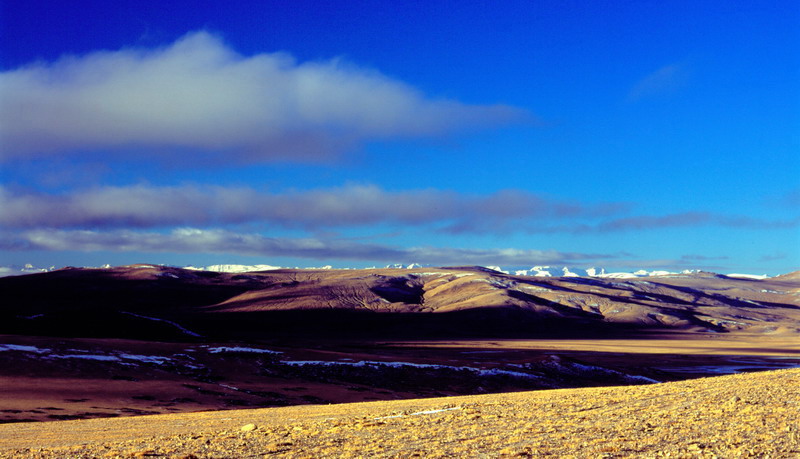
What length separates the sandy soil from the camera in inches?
567

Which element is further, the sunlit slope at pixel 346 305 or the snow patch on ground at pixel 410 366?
the sunlit slope at pixel 346 305

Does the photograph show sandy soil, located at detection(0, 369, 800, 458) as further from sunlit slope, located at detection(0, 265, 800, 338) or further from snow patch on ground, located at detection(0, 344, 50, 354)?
sunlit slope, located at detection(0, 265, 800, 338)

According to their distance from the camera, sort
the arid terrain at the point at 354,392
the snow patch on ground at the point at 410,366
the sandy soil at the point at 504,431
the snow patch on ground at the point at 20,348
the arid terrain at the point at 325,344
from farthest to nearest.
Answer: the snow patch on ground at the point at 410,366
the snow patch on ground at the point at 20,348
the arid terrain at the point at 325,344
the arid terrain at the point at 354,392
the sandy soil at the point at 504,431

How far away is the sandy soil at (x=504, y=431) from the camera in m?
14.4

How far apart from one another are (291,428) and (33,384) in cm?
2438

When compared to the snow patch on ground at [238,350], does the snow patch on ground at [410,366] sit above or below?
below

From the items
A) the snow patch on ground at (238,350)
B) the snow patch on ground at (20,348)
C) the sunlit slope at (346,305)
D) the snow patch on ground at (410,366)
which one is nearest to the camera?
the snow patch on ground at (20,348)

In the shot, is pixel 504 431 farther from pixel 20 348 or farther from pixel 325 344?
pixel 325 344

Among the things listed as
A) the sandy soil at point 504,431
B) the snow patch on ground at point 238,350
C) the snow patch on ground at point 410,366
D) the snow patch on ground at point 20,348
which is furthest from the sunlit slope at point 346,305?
the sandy soil at point 504,431

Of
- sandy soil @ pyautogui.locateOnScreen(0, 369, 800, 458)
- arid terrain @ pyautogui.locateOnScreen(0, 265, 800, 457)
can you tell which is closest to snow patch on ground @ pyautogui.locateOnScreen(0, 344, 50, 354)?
arid terrain @ pyautogui.locateOnScreen(0, 265, 800, 457)

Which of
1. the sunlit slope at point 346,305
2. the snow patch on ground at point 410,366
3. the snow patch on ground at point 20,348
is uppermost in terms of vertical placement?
the sunlit slope at point 346,305

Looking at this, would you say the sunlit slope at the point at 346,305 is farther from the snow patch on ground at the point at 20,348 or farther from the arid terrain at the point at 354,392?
the snow patch on ground at the point at 20,348

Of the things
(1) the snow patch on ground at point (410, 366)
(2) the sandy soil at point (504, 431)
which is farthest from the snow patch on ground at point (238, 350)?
(2) the sandy soil at point (504, 431)

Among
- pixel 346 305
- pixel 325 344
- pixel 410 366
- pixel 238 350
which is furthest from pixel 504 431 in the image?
pixel 346 305
